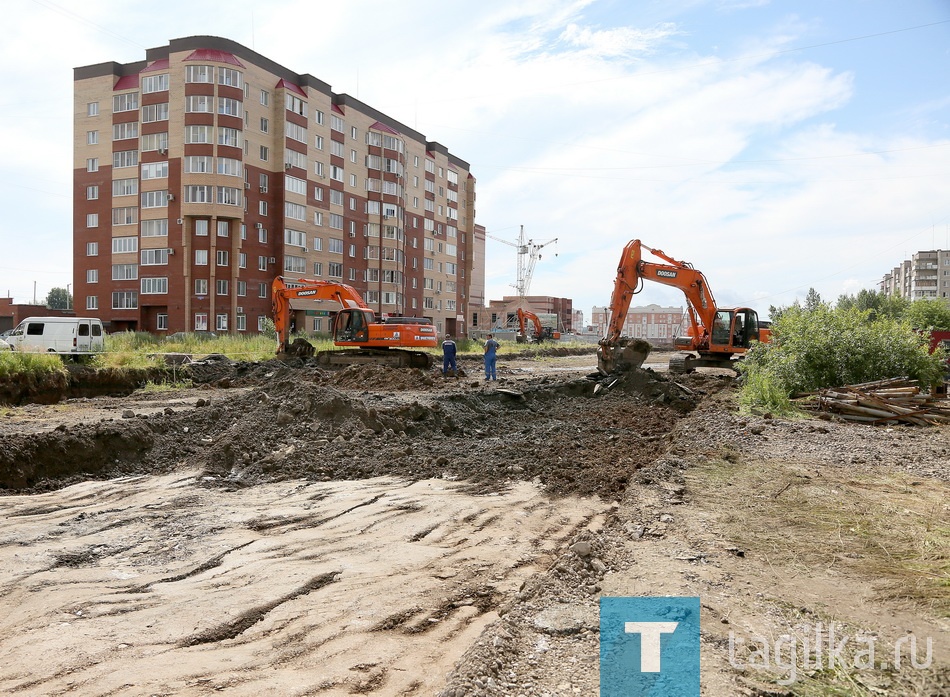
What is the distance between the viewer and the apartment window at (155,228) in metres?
46.7

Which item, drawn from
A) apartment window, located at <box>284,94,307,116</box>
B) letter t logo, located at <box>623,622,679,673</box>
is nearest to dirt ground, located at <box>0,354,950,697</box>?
letter t logo, located at <box>623,622,679,673</box>

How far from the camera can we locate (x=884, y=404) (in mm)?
12305

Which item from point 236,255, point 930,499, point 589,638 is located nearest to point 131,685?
point 589,638

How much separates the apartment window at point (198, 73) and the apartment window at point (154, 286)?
45.6 feet

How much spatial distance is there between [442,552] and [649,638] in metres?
2.53

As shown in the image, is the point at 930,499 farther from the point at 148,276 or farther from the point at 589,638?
the point at 148,276

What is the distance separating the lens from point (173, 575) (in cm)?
546

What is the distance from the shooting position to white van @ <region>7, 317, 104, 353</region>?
80.2 ft

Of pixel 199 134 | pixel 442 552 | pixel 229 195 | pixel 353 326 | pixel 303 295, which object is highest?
pixel 199 134

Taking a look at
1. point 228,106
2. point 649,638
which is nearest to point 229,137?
point 228,106

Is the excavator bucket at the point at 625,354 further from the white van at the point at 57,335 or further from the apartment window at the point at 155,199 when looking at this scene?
the apartment window at the point at 155,199

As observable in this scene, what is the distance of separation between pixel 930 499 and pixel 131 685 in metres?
7.30

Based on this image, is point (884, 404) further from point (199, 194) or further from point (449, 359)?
point (199, 194)

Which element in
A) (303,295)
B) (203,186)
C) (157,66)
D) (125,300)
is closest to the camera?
(303,295)
